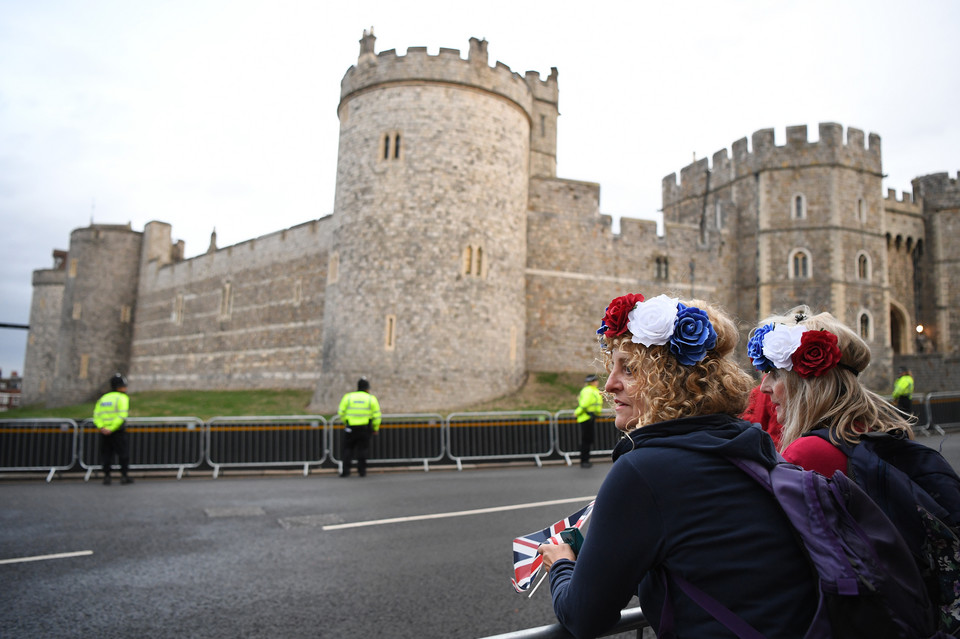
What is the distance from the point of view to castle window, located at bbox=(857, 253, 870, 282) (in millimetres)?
26828

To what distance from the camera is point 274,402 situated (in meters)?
24.7

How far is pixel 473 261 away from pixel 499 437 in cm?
906

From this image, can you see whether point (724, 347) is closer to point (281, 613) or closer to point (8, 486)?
point (281, 613)

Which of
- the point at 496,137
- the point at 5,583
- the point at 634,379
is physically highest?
the point at 496,137

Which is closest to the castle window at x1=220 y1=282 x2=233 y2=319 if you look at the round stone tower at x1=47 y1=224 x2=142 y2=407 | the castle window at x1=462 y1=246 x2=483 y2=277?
the round stone tower at x1=47 y1=224 x2=142 y2=407

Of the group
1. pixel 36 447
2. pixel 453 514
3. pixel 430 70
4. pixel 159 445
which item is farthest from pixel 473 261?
pixel 453 514

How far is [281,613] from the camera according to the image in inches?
180

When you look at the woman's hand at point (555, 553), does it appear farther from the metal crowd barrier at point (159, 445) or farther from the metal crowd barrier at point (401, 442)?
the metal crowd barrier at point (159, 445)

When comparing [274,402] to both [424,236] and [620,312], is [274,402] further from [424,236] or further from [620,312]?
[620,312]

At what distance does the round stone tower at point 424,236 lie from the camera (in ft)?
66.8

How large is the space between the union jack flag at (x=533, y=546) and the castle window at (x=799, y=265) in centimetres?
2728

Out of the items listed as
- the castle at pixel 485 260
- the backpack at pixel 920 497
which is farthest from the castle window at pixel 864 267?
the backpack at pixel 920 497

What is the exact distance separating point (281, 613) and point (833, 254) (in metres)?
26.5

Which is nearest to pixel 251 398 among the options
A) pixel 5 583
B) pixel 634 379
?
pixel 5 583
